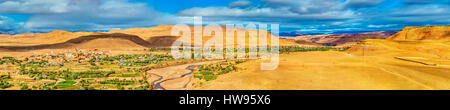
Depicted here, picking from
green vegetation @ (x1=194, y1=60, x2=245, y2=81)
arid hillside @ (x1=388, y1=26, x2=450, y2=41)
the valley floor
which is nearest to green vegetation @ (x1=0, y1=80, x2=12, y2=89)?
the valley floor

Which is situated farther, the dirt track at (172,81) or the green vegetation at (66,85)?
the dirt track at (172,81)

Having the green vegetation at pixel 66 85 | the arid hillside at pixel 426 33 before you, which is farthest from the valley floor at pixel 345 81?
the arid hillside at pixel 426 33

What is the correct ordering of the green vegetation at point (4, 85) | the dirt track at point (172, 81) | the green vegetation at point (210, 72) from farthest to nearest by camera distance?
the green vegetation at point (210, 72) < the dirt track at point (172, 81) < the green vegetation at point (4, 85)

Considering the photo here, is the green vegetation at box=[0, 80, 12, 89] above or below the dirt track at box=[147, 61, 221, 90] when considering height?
above

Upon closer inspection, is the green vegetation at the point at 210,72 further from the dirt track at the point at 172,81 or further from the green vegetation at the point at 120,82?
the green vegetation at the point at 120,82

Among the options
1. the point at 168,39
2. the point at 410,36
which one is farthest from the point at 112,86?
the point at 410,36

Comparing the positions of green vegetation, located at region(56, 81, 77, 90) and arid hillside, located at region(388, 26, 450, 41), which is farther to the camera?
arid hillside, located at region(388, 26, 450, 41)

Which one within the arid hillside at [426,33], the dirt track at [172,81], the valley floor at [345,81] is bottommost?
the dirt track at [172,81]

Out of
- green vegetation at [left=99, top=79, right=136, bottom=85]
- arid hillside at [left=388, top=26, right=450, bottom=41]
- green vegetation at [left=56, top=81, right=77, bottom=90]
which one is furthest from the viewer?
arid hillside at [left=388, top=26, right=450, bottom=41]

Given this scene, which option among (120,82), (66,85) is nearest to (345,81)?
(120,82)

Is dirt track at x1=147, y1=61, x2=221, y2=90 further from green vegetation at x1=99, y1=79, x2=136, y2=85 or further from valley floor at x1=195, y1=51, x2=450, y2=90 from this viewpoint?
valley floor at x1=195, y1=51, x2=450, y2=90

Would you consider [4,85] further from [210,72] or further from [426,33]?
[426,33]

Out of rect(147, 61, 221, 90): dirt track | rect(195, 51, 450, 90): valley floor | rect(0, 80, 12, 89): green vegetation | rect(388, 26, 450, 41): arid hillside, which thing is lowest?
rect(147, 61, 221, 90): dirt track

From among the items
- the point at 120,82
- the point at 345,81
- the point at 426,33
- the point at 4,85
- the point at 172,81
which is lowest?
the point at 172,81
